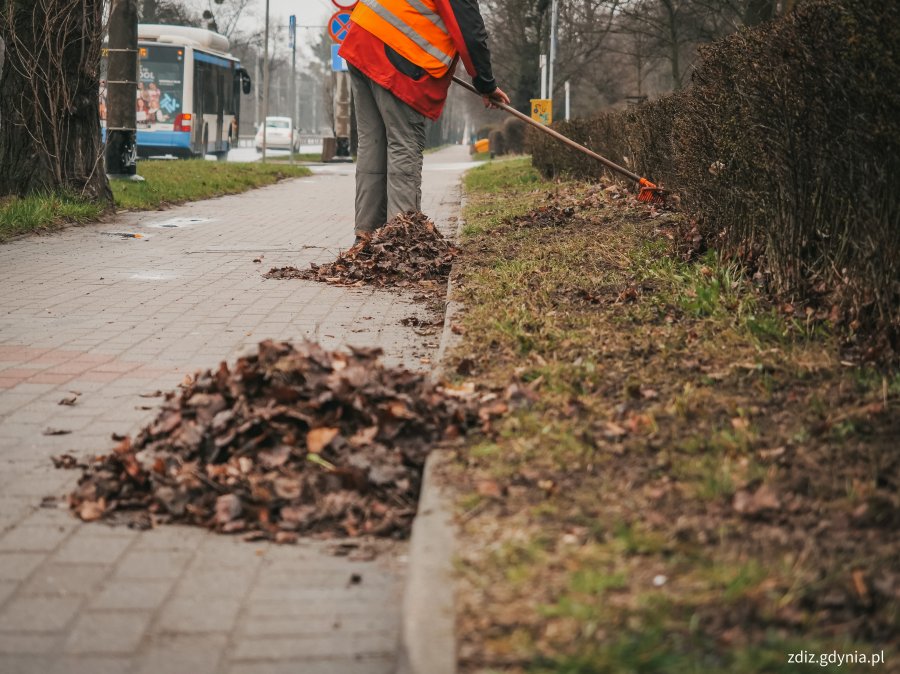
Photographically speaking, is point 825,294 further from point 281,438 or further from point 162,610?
point 162,610

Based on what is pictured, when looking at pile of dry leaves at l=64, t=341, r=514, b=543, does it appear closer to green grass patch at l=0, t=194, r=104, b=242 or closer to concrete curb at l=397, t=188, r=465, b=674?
concrete curb at l=397, t=188, r=465, b=674

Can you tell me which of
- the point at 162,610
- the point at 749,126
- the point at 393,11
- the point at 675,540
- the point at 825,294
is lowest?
the point at 162,610

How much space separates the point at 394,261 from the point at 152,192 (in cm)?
845

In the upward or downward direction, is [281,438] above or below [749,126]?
below

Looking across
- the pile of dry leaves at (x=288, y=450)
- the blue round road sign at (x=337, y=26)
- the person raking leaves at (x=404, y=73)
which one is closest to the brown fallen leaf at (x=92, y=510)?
the pile of dry leaves at (x=288, y=450)

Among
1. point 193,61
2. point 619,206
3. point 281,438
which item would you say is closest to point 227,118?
point 193,61

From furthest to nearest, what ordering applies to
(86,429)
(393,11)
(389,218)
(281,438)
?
1. (389,218)
2. (393,11)
3. (86,429)
4. (281,438)

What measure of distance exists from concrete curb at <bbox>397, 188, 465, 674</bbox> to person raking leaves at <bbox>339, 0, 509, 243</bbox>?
5.58m

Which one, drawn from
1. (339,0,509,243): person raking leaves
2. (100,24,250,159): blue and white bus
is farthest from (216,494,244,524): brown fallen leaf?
(100,24,250,159): blue and white bus

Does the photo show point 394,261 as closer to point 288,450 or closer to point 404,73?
point 404,73

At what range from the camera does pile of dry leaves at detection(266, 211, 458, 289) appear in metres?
8.67

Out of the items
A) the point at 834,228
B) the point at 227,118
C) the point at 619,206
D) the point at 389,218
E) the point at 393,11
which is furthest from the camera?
the point at 227,118

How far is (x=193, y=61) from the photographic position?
31734mm

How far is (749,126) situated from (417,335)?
2.13 metres
